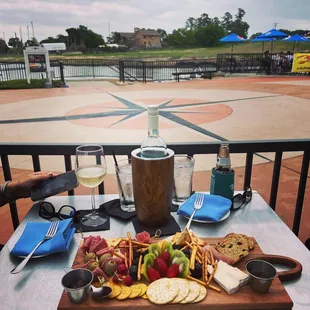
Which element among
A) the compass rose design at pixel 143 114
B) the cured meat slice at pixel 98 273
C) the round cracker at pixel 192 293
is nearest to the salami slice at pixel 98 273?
the cured meat slice at pixel 98 273

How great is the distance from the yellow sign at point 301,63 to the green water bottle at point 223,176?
721 inches

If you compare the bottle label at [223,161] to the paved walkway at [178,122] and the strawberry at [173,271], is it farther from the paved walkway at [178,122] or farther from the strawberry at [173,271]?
the paved walkway at [178,122]

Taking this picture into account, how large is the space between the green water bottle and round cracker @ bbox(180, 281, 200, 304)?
0.64 m

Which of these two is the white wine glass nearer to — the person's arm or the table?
the table

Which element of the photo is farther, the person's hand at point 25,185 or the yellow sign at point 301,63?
the yellow sign at point 301,63

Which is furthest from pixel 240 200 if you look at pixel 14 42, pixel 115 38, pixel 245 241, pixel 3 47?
pixel 115 38

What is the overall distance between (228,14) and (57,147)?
304ft

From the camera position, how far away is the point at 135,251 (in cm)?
97

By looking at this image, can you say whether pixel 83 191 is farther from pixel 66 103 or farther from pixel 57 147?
pixel 66 103

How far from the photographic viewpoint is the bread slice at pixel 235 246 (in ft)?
3.09

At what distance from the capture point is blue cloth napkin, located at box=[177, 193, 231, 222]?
1.23 meters

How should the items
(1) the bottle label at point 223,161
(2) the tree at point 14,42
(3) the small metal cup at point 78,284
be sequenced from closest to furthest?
(3) the small metal cup at point 78,284
(1) the bottle label at point 223,161
(2) the tree at point 14,42

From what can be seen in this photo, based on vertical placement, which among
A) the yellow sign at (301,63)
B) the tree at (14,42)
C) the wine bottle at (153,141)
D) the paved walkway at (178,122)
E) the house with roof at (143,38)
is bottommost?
the paved walkway at (178,122)

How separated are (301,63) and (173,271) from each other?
63.6ft
